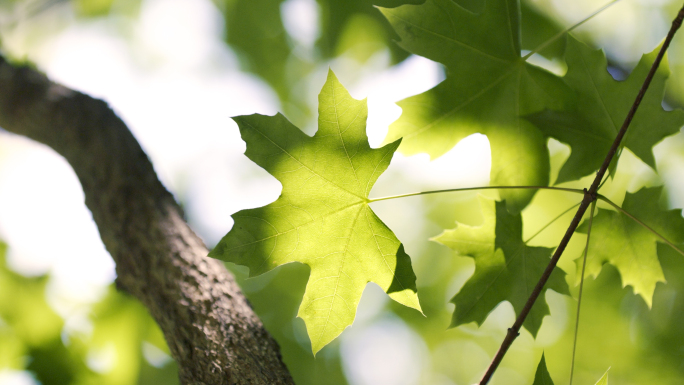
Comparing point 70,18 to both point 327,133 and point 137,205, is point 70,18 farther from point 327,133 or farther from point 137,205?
point 327,133

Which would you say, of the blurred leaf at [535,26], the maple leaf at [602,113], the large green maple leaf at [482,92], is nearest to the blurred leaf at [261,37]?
the blurred leaf at [535,26]

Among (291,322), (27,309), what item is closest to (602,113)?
(27,309)

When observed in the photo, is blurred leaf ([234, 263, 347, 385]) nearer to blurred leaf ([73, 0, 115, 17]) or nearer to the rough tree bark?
the rough tree bark

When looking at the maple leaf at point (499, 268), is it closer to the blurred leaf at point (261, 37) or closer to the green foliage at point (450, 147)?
the green foliage at point (450, 147)

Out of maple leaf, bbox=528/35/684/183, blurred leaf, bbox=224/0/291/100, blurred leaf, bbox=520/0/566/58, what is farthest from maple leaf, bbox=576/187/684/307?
blurred leaf, bbox=224/0/291/100

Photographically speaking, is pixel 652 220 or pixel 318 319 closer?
pixel 318 319

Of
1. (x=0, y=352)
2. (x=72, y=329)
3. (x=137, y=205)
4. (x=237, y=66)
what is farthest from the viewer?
(x=237, y=66)

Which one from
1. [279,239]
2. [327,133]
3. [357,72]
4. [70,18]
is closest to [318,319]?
[279,239]
